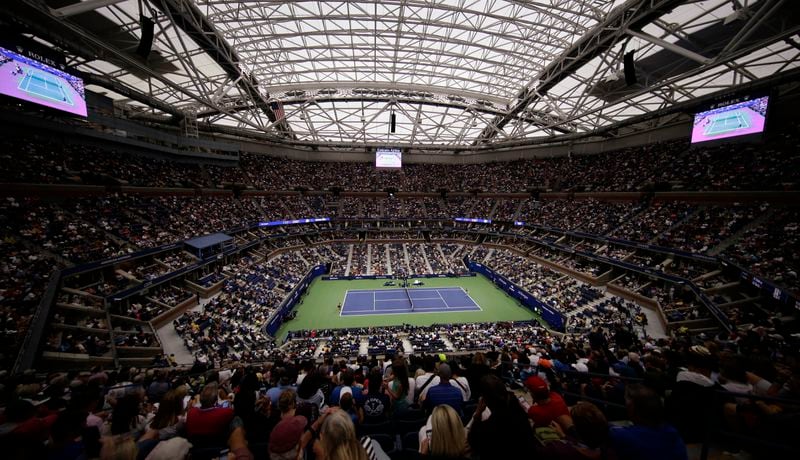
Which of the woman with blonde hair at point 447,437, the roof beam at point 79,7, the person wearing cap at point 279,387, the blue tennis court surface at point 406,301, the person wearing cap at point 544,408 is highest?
the roof beam at point 79,7

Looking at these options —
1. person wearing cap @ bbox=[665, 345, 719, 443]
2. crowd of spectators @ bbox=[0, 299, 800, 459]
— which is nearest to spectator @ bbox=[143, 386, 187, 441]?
crowd of spectators @ bbox=[0, 299, 800, 459]

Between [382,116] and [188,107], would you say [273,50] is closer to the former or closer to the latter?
[188,107]

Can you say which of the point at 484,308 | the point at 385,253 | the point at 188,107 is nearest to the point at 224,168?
the point at 188,107

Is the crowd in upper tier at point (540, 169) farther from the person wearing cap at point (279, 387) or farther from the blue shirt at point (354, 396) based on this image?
the blue shirt at point (354, 396)

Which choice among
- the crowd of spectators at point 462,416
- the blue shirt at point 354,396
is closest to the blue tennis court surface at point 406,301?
the crowd of spectators at point 462,416

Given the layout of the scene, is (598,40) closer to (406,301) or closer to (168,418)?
(406,301)

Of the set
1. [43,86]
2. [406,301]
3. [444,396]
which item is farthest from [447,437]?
[43,86]

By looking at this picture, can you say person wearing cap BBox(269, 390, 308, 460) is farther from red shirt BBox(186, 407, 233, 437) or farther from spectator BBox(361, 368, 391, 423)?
spectator BBox(361, 368, 391, 423)
